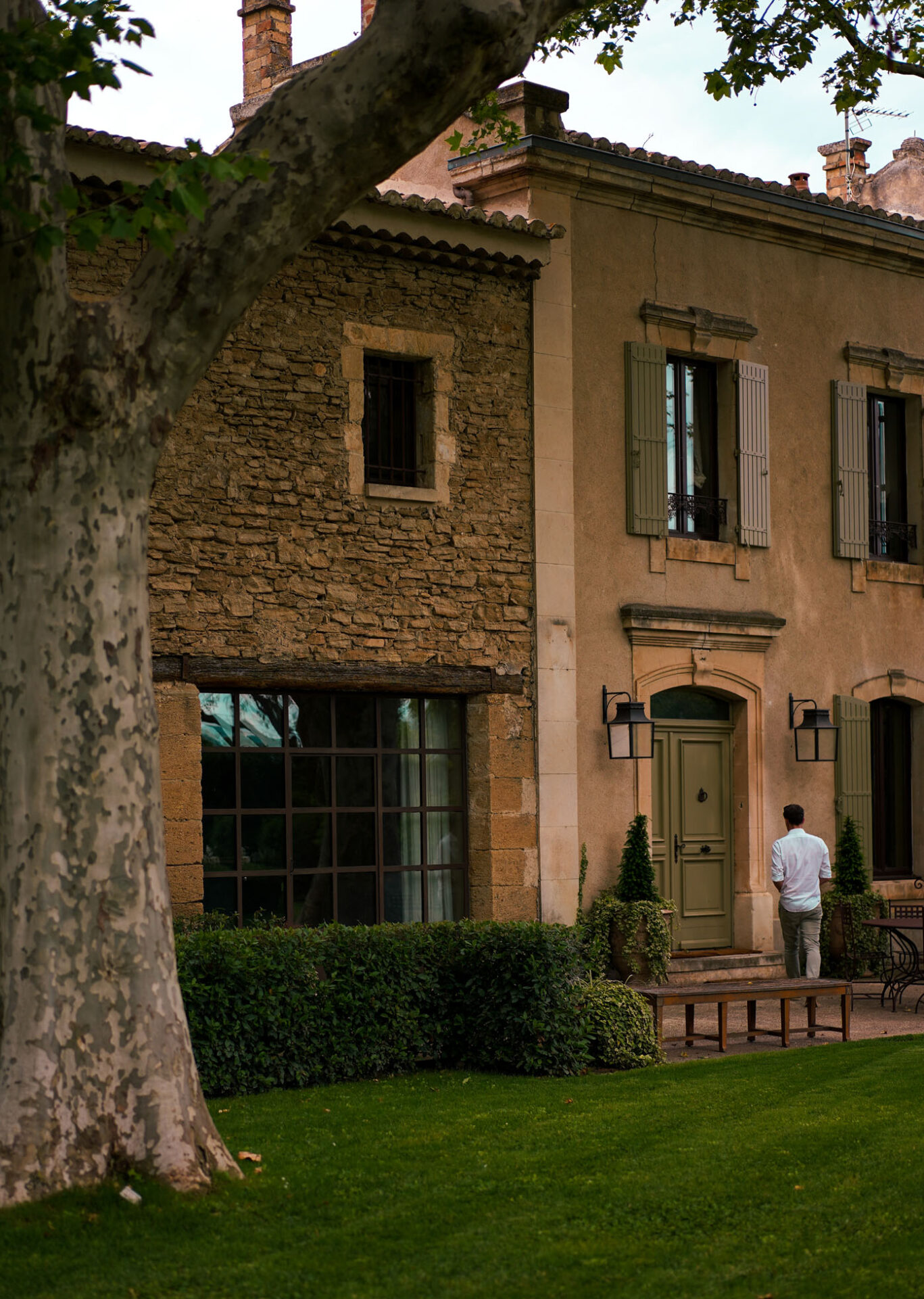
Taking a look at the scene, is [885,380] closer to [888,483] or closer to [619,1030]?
[888,483]

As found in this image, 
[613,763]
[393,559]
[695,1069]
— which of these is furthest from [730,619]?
[695,1069]

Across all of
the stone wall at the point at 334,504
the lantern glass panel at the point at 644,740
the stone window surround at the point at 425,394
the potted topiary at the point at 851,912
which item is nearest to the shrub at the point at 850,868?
the potted topiary at the point at 851,912

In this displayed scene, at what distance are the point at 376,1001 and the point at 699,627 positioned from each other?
18.9 feet

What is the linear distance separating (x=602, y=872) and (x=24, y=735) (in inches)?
320

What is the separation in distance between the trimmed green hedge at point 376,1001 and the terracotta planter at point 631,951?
3087mm

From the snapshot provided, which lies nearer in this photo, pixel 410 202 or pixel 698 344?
pixel 410 202

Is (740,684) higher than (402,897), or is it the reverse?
(740,684)

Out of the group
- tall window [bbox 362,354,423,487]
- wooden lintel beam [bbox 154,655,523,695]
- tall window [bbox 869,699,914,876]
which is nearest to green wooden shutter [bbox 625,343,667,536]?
wooden lintel beam [bbox 154,655,523,695]

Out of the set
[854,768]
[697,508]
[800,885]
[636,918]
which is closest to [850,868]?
[854,768]

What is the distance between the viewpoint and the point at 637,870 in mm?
13547

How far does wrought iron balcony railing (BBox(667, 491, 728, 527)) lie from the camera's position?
14773 mm

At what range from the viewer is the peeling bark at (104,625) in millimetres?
6113

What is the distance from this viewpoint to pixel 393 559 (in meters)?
12.6

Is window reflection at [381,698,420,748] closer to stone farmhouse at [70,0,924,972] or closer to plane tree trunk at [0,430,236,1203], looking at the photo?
stone farmhouse at [70,0,924,972]
